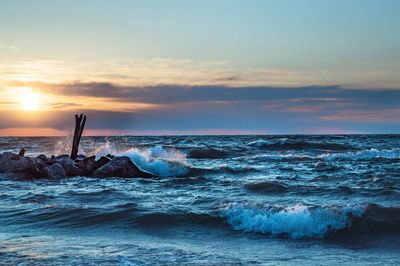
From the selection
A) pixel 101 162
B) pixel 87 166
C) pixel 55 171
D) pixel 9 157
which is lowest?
pixel 55 171

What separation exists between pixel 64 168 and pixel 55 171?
101 cm

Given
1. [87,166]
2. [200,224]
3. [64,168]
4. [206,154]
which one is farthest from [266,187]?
[206,154]

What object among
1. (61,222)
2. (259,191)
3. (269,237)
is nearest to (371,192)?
(259,191)

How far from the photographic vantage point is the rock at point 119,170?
22.1 metres

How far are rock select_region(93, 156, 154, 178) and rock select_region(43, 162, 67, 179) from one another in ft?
4.62

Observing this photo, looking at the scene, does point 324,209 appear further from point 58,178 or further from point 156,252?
point 58,178

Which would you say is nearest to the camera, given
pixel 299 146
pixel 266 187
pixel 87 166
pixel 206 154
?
pixel 266 187

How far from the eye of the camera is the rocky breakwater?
2088 cm

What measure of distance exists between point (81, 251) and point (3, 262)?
123cm

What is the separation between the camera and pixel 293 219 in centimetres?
1039

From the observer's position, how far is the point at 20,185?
59.1ft

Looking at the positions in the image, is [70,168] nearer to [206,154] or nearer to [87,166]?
[87,166]

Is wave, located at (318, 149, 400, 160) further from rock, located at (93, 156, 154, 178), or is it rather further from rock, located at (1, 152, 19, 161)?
rock, located at (1, 152, 19, 161)

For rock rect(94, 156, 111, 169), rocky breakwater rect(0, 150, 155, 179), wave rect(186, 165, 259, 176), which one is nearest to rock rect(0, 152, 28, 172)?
rocky breakwater rect(0, 150, 155, 179)
